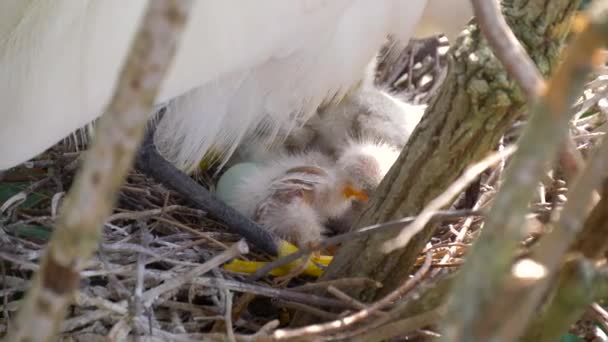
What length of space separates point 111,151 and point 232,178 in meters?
1.09

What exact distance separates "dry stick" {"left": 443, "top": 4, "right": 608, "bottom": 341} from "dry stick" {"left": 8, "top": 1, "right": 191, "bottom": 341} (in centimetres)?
18

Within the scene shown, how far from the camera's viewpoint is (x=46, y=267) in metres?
0.43

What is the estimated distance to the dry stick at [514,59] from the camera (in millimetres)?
528

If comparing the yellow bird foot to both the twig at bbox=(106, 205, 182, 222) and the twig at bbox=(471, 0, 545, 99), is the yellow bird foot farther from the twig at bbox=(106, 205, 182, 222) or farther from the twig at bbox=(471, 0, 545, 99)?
the twig at bbox=(471, 0, 545, 99)

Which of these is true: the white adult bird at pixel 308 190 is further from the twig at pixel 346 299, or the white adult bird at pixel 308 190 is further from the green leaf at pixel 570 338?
the green leaf at pixel 570 338

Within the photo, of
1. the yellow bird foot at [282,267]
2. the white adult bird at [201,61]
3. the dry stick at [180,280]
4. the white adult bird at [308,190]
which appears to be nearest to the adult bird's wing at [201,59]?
the white adult bird at [201,61]

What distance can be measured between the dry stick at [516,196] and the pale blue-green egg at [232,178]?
1073 millimetres

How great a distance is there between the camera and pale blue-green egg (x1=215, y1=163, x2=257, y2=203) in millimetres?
1465

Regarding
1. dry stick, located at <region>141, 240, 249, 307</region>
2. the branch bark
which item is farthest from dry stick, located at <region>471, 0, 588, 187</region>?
dry stick, located at <region>141, 240, 249, 307</region>

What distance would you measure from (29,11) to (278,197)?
0.52 m

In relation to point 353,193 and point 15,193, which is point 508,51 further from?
point 15,193

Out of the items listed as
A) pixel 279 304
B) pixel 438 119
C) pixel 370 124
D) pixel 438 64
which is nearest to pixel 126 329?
pixel 279 304

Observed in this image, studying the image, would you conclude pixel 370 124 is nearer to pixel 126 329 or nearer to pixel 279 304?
pixel 279 304

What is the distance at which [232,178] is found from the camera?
148 cm
